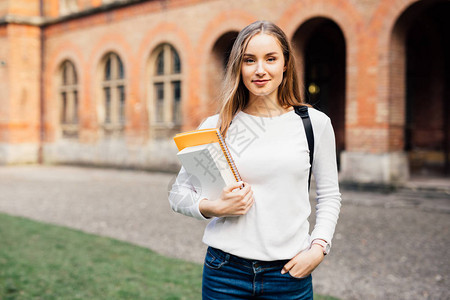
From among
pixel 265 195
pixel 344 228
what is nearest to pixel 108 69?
pixel 344 228

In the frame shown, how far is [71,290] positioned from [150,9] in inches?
493

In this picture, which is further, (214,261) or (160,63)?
(160,63)

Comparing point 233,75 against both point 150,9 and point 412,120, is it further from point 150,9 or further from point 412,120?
point 150,9

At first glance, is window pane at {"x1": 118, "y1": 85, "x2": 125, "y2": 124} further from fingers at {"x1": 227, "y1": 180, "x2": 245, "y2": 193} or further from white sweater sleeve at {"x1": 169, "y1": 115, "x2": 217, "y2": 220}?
fingers at {"x1": 227, "y1": 180, "x2": 245, "y2": 193}

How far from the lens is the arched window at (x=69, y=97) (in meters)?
18.7

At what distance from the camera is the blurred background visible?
818cm

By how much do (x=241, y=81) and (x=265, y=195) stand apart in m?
0.45

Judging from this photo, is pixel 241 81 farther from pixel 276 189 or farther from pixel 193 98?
pixel 193 98

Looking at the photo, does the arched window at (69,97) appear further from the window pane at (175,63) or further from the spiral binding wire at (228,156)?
the spiral binding wire at (228,156)

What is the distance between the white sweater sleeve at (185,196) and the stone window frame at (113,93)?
1521 cm

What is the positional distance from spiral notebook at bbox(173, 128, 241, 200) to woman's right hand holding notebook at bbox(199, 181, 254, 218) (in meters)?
0.03

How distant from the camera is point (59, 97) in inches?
758

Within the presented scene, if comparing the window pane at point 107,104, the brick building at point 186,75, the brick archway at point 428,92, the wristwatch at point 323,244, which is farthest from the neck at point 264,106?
the window pane at point 107,104

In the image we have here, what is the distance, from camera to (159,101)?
15820 millimetres
